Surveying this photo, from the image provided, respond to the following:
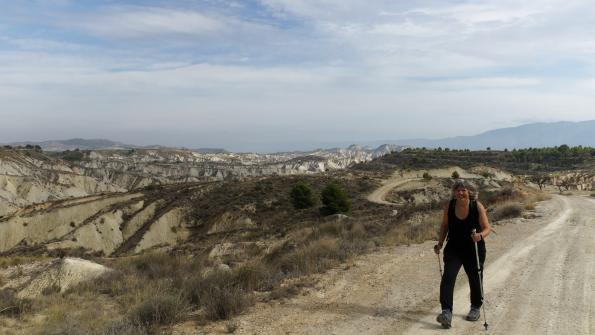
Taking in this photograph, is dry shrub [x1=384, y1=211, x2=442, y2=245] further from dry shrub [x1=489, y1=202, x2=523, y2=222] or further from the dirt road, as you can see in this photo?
dry shrub [x1=489, y1=202, x2=523, y2=222]

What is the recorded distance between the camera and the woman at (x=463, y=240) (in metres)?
6.57

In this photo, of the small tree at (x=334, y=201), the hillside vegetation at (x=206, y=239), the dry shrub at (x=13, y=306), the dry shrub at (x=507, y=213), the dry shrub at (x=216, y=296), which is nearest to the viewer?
the dry shrub at (x=216, y=296)

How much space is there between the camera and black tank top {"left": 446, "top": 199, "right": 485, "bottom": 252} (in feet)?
21.7

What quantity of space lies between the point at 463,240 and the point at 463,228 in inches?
7.5

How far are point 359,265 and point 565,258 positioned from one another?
482 centimetres

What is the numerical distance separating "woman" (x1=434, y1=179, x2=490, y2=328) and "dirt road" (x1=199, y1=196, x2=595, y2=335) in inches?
12.3

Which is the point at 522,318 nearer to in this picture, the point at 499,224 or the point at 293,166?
the point at 499,224

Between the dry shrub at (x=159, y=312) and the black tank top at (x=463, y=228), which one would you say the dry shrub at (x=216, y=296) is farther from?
the black tank top at (x=463, y=228)

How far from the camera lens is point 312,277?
9930 millimetres

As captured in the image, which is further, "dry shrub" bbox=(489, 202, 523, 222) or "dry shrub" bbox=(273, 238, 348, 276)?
"dry shrub" bbox=(489, 202, 523, 222)

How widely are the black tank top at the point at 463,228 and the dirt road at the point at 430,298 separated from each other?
1101mm

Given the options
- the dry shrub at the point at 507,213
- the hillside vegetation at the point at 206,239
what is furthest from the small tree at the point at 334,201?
the dry shrub at the point at 507,213

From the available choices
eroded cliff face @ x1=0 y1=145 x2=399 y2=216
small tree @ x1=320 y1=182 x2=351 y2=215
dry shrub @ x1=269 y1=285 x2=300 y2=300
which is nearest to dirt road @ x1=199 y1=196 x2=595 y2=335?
dry shrub @ x1=269 y1=285 x2=300 y2=300

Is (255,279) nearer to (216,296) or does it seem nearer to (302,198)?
(216,296)
